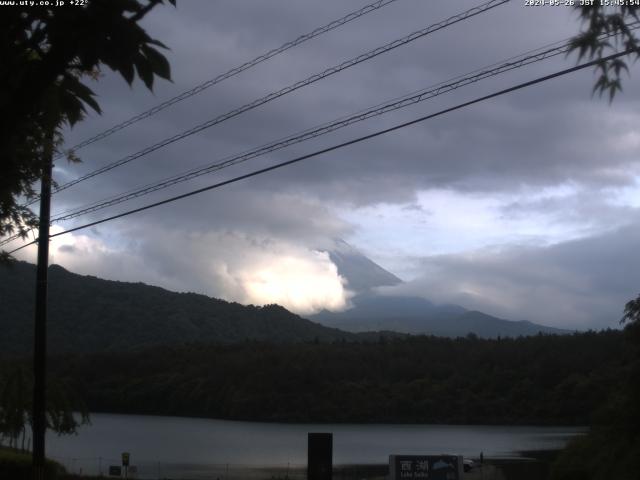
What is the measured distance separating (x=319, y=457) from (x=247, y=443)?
270 ft

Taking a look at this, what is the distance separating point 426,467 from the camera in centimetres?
1662

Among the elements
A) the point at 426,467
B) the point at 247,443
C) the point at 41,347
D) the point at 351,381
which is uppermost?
the point at 41,347

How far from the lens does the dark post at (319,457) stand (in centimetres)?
1315

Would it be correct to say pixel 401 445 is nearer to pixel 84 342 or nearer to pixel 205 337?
pixel 84 342

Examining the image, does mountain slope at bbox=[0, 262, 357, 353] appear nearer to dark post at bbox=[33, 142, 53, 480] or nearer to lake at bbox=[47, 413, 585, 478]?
lake at bbox=[47, 413, 585, 478]

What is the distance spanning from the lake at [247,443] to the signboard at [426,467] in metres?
40.1

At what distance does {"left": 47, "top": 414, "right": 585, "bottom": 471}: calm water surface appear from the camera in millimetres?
74500

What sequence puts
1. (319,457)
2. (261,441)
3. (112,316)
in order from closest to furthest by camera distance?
1. (319,457)
2. (261,441)
3. (112,316)

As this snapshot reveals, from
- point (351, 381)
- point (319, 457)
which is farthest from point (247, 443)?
point (319, 457)

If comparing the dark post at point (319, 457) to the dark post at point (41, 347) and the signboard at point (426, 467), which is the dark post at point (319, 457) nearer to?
the signboard at point (426, 467)

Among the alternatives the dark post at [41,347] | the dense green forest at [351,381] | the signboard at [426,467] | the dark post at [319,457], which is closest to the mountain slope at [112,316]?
the dense green forest at [351,381]

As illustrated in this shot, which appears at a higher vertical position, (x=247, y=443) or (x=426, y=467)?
(x=426, y=467)

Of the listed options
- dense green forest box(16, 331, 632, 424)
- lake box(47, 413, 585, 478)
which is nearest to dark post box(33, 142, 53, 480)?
lake box(47, 413, 585, 478)

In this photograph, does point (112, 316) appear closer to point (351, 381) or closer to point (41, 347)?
point (351, 381)
